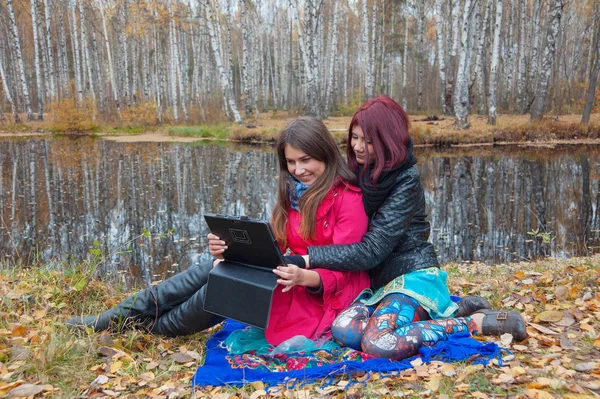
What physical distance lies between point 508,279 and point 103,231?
543 centimetres

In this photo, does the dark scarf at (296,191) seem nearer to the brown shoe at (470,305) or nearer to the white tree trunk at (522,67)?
the brown shoe at (470,305)

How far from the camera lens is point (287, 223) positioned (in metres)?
3.25

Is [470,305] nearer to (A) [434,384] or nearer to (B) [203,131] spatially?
(A) [434,384]

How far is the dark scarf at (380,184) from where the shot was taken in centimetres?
304

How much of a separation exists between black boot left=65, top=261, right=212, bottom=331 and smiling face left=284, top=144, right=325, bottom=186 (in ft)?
2.65

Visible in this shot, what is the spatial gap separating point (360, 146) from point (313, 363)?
1.33 meters

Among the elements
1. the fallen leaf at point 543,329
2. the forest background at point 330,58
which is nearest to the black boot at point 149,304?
the fallen leaf at point 543,329

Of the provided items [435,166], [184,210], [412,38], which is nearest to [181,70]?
[412,38]

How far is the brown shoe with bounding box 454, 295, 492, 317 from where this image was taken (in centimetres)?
341

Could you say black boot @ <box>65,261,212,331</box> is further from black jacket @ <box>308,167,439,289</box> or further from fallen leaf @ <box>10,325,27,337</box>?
black jacket @ <box>308,167,439,289</box>

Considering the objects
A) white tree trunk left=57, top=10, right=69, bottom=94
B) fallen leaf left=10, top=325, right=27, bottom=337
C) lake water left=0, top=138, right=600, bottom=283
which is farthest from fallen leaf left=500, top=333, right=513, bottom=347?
white tree trunk left=57, top=10, right=69, bottom=94

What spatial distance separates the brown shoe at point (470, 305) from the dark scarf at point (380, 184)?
976 mm

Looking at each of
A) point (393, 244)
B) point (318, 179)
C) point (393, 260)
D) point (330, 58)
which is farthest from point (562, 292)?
point (330, 58)

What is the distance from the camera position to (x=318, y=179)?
314 cm
